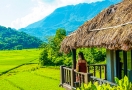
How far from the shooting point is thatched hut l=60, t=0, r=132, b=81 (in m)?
7.03

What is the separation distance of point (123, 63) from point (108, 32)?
3.94ft

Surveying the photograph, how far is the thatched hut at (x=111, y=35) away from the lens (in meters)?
7.03

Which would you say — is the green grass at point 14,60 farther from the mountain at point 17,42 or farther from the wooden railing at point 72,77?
the mountain at point 17,42

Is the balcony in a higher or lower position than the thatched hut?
lower

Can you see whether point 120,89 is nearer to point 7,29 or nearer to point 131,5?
point 131,5

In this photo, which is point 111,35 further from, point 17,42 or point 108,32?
point 17,42

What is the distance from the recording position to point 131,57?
8.01m

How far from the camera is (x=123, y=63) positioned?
8.49m

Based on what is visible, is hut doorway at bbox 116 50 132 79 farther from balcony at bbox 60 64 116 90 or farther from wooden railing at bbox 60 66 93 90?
wooden railing at bbox 60 66 93 90

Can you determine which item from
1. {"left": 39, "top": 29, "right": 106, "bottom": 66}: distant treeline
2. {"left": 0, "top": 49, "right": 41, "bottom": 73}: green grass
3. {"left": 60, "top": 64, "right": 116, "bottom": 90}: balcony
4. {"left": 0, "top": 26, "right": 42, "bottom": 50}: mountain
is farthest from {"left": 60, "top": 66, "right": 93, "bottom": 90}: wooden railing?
{"left": 0, "top": 26, "right": 42, "bottom": 50}: mountain

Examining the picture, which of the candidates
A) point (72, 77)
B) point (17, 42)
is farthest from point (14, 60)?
point (17, 42)

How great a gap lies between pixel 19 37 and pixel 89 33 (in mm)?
92998

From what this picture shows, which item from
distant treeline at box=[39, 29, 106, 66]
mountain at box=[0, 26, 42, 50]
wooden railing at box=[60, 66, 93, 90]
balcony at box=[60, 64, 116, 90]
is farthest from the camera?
mountain at box=[0, 26, 42, 50]

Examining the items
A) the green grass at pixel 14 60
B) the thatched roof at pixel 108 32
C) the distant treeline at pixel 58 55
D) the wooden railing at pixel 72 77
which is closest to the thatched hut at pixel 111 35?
the thatched roof at pixel 108 32
